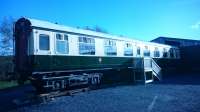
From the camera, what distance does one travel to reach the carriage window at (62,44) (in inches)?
489

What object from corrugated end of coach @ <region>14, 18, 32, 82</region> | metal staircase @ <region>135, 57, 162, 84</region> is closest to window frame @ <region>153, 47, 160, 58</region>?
metal staircase @ <region>135, 57, 162, 84</region>

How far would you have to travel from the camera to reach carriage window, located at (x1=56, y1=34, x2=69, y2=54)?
12.4 meters

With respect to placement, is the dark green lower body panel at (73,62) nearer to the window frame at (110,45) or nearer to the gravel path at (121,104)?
the window frame at (110,45)

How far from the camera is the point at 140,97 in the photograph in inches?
436

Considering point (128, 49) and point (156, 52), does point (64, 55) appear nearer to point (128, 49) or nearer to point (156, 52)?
point (128, 49)

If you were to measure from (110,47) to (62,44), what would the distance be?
4.84 meters

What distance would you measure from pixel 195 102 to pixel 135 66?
29.6ft

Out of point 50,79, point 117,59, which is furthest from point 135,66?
point 50,79

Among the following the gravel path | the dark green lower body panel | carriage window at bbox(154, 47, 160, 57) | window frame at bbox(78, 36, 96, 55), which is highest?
window frame at bbox(78, 36, 96, 55)

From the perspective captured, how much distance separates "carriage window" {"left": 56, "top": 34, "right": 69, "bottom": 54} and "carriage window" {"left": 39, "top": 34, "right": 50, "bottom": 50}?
0.70 meters

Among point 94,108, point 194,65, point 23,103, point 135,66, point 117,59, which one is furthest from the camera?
point 194,65

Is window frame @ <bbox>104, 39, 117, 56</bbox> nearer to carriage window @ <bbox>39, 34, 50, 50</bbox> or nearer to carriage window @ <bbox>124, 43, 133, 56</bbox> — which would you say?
carriage window @ <bbox>124, 43, 133, 56</bbox>

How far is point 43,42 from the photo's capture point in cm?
1164

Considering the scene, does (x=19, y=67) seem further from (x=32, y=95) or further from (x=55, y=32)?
(x=55, y=32)
